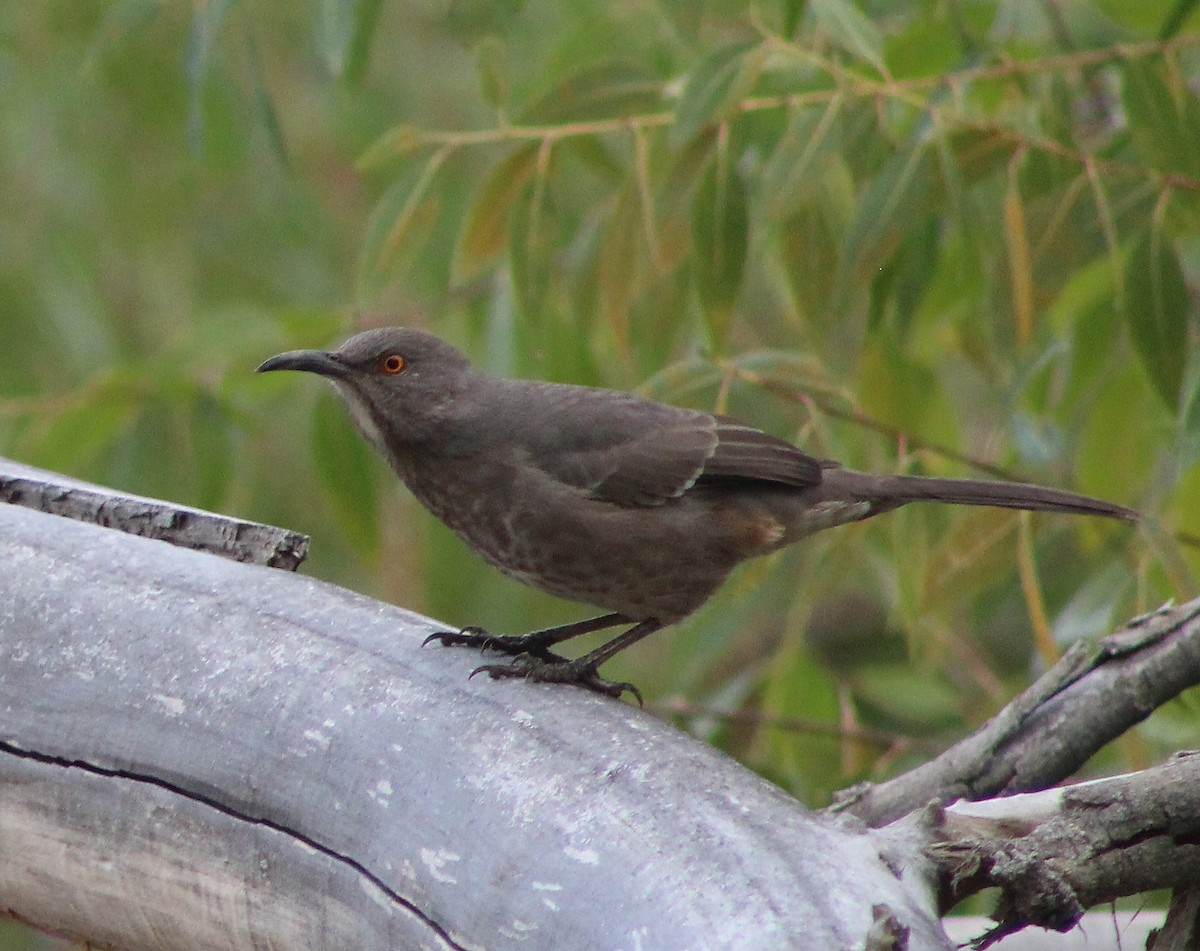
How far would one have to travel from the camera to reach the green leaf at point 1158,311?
11.6 feet

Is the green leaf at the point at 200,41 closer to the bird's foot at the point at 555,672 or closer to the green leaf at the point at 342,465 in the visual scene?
the green leaf at the point at 342,465

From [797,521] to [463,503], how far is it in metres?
0.89

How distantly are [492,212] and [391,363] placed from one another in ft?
1.66

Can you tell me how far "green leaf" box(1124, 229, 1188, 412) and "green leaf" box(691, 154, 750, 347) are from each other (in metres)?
0.92

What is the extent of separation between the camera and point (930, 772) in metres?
3.08

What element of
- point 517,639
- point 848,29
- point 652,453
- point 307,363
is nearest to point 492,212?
point 307,363

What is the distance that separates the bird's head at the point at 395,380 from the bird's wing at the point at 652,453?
302mm

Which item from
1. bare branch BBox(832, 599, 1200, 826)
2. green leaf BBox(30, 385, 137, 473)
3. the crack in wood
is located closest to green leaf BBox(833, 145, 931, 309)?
bare branch BBox(832, 599, 1200, 826)

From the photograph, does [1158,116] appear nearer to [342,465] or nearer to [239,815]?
[342,465]

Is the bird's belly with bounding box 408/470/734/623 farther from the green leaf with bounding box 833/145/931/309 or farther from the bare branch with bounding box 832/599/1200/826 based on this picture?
the bare branch with bounding box 832/599/1200/826

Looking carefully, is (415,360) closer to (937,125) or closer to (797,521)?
(797,521)

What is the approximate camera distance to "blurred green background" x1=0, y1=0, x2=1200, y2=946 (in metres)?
3.72

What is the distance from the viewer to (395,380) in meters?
4.11

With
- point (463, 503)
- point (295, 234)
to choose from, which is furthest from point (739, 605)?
point (295, 234)
